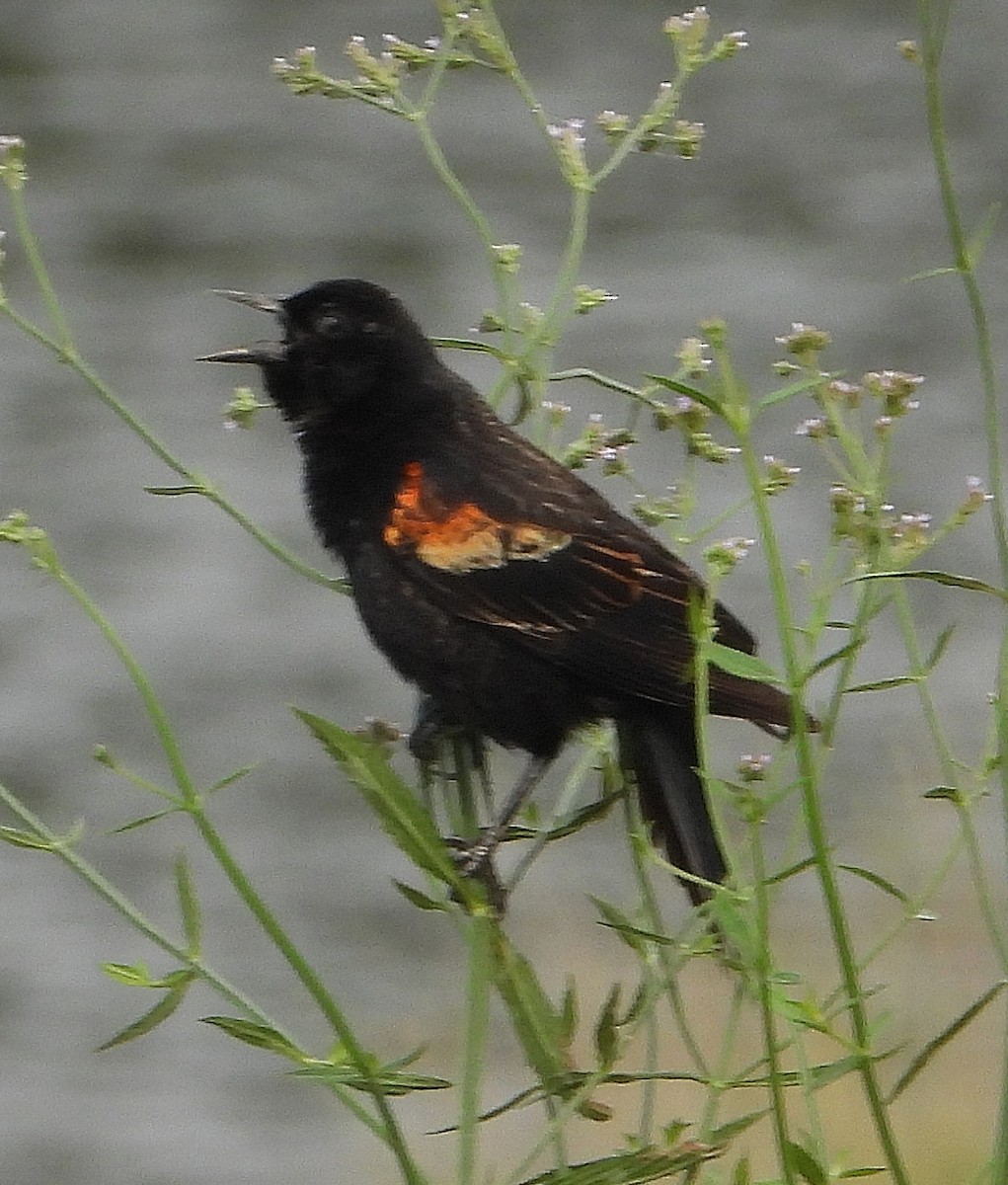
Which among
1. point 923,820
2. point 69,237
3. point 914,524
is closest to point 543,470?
point 914,524

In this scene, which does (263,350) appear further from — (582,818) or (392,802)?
(392,802)

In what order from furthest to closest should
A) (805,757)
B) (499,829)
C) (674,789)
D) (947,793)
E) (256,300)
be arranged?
(256,300) < (674,789) < (499,829) < (947,793) < (805,757)

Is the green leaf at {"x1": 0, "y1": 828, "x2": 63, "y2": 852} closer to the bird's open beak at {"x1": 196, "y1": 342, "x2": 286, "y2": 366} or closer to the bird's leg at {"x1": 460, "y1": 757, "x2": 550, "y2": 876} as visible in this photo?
the bird's leg at {"x1": 460, "y1": 757, "x2": 550, "y2": 876}

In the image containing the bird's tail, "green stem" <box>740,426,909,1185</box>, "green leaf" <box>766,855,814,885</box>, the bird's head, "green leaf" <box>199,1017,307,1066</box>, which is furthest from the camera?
the bird's head

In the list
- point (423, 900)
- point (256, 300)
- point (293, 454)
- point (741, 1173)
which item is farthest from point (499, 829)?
point (293, 454)

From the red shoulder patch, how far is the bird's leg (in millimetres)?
198

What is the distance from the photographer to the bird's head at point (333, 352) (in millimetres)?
2477

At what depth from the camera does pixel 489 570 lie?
7.73ft

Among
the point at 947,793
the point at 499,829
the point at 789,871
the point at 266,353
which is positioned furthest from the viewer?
the point at 266,353

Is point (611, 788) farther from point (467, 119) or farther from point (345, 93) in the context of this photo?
point (467, 119)

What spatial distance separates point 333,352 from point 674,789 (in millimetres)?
607

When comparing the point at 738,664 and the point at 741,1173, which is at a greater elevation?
A: the point at 738,664

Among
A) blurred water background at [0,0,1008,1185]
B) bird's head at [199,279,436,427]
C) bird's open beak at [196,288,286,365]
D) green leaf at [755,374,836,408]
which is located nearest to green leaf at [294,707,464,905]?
green leaf at [755,374,836,408]

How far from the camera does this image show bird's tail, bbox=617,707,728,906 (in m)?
2.18
